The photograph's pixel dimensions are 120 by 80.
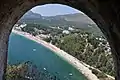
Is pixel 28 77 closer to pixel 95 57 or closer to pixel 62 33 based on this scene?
pixel 95 57

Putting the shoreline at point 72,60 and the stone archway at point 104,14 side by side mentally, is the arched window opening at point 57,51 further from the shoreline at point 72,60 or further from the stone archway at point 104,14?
the stone archway at point 104,14

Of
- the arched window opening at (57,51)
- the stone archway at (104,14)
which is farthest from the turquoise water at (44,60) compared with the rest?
the stone archway at (104,14)

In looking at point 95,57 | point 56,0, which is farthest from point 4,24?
point 95,57

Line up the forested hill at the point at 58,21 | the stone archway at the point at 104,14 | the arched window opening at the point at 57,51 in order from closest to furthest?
1. the stone archway at the point at 104,14
2. the arched window opening at the point at 57,51
3. the forested hill at the point at 58,21

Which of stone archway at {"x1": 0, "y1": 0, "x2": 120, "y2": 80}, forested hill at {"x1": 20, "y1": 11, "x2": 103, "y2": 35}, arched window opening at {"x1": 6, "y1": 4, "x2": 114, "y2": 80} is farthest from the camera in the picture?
forested hill at {"x1": 20, "y1": 11, "x2": 103, "y2": 35}

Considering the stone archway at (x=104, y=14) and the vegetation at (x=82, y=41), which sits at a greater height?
the stone archway at (x=104, y=14)

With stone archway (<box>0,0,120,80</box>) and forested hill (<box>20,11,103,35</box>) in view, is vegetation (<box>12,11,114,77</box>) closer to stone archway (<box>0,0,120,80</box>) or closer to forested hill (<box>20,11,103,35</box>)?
forested hill (<box>20,11,103,35</box>)

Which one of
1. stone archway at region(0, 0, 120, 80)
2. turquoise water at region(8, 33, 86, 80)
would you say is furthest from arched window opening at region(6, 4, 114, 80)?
stone archway at region(0, 0, 120, 80)

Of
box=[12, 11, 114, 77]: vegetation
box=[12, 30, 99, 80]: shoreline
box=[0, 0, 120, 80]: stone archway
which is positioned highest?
box=[0, 0, 120, 80]: stone archway
